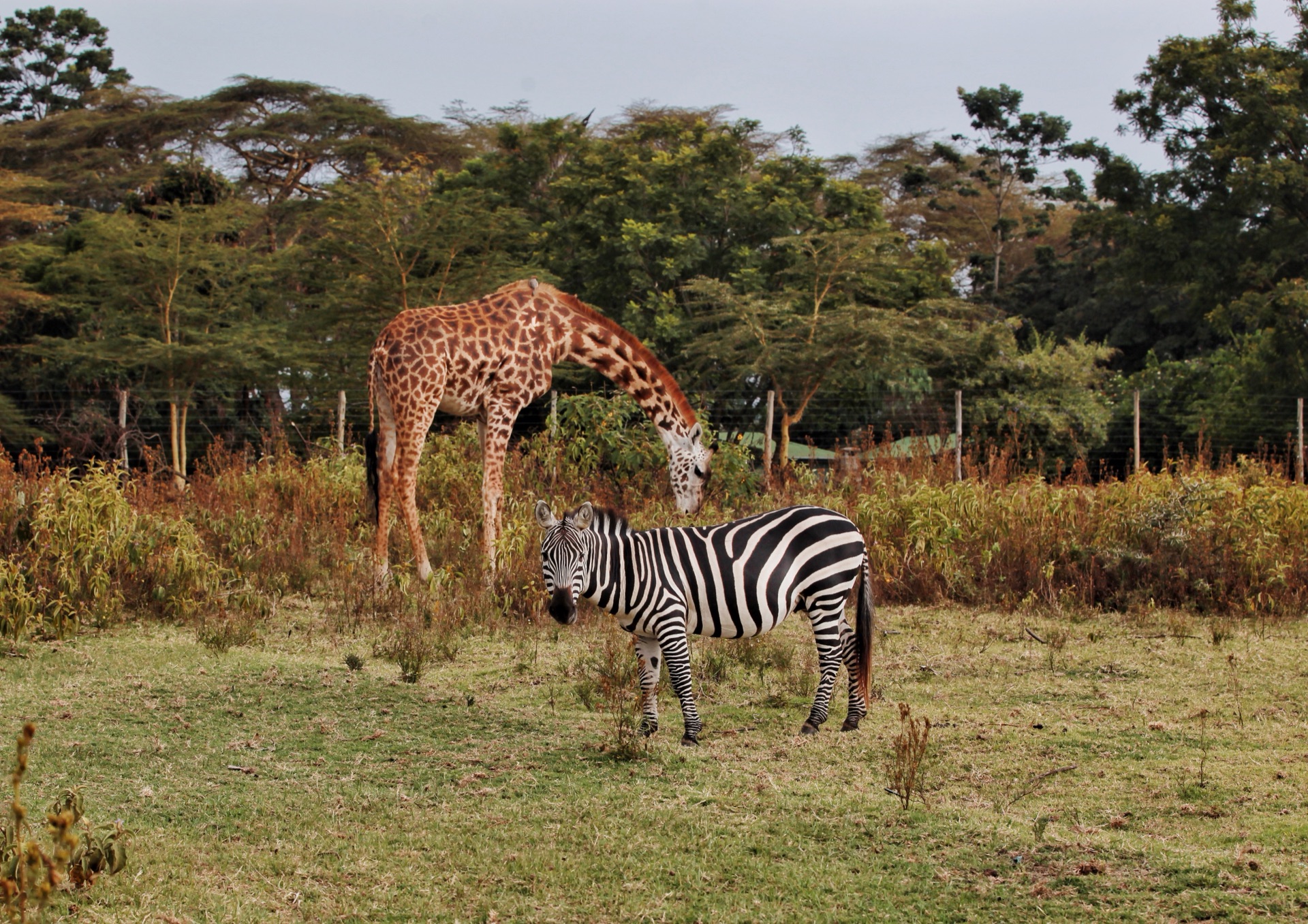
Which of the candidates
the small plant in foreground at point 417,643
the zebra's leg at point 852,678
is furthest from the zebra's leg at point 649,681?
the small plant in foreground at point 417,643

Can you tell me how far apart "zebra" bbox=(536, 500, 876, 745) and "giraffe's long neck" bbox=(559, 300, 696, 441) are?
451 centimetres

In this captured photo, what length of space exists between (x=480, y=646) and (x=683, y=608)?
111 inches

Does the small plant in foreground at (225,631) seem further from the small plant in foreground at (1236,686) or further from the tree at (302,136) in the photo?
the tree at (302,136)

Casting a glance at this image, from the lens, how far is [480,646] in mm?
8336

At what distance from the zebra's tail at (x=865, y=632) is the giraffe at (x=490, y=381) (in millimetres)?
4258

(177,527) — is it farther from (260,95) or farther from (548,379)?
(260,95)

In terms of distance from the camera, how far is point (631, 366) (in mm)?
10945

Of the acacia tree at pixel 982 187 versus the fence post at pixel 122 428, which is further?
the acacia tree at pixel 982 187

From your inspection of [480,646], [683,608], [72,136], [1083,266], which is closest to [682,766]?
[683,608]

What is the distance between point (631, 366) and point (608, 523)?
5.06 metres

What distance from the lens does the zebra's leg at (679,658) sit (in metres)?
5.80

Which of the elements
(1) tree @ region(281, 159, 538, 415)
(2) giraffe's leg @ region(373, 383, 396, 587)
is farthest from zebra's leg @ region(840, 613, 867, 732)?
(1) tree @ region(281, 159, 538, 415)

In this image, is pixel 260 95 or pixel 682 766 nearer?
pixel 682 766

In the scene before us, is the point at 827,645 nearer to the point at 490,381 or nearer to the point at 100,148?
the point at 490,381
